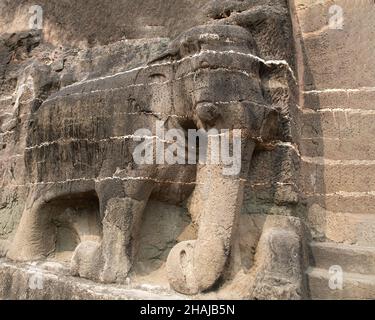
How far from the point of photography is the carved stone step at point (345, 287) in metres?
2.56

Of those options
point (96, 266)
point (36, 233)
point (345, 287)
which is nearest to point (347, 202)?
point (345, 287)

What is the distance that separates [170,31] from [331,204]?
175 cm

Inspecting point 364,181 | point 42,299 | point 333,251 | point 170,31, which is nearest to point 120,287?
point 42,299

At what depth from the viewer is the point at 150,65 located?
9.84 feet

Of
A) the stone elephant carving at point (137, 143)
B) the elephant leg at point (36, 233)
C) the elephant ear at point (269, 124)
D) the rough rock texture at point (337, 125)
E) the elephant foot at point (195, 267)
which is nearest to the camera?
the elephant foot at point (195, 267)

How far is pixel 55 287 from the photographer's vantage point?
2854 mm

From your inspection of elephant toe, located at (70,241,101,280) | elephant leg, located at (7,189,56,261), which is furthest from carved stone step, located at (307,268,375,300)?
elephant leg, located at (7,189,56,261)

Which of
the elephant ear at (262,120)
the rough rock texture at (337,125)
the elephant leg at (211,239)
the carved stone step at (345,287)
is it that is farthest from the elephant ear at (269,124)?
the carved stone step at (345,287)

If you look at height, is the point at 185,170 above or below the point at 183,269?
above

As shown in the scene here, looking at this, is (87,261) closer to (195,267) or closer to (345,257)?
(195,267)

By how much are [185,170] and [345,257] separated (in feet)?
3.57

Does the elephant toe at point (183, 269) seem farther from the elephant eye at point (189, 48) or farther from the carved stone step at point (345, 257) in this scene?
the elephant eye at point (189, 48)

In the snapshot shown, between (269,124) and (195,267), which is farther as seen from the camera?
(269,124)

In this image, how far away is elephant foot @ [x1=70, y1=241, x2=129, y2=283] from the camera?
2.70m
